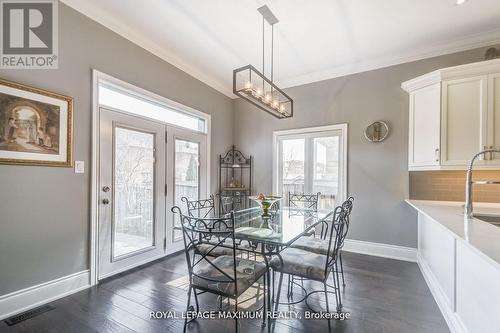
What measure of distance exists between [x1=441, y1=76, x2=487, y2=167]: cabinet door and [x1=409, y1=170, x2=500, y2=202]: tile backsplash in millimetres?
619

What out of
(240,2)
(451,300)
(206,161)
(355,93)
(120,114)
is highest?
(240,2)

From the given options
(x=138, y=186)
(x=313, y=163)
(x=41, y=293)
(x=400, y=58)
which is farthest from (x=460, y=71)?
(x=41, y=293)

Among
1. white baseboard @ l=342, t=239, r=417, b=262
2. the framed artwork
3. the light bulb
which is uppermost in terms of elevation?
the light bulb

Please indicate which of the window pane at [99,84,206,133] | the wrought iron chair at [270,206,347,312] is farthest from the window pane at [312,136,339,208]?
the window pane at [99,84,206,133]

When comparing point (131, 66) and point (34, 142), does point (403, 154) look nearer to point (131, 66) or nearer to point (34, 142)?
point (131, 66)

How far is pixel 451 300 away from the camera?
1.92 m

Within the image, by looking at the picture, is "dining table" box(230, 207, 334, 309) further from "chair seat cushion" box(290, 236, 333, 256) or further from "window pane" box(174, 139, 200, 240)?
"window pane" box(174, 139, 200, 240)

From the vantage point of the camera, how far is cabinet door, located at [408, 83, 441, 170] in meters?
2.85

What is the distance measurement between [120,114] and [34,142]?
35.7 inches

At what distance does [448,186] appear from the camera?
323 centimetres

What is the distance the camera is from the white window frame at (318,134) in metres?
Answer: 3.85

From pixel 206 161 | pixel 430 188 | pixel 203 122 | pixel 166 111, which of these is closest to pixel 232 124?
pixel 203 122

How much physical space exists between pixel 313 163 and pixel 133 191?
115 inches

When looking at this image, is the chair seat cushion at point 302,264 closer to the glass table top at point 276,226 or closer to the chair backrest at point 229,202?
the glass table top at point 276,226
